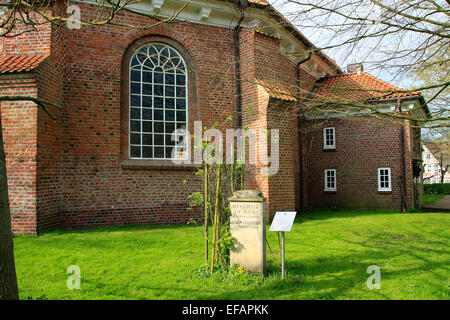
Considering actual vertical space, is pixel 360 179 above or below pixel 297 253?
above

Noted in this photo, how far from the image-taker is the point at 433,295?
4434mm

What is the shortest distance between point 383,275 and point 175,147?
22.7 ft

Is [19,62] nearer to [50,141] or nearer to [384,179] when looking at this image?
[50,141]

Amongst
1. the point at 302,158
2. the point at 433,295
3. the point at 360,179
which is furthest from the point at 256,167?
the point at 360,179

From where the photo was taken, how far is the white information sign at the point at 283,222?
16.6ft

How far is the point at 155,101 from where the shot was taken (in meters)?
10.3

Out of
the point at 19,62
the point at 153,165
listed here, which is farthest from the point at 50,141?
the point at 153,165

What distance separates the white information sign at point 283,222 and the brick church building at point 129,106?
3165 mm

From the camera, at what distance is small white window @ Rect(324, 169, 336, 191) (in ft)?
57.7

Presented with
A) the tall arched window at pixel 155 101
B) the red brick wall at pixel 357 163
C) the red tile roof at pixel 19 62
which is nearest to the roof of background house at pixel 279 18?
the tall arched window at pixel 155 101

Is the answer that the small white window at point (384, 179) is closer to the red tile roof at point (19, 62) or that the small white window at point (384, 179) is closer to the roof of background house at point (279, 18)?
the roof of background house at point (279, 18)

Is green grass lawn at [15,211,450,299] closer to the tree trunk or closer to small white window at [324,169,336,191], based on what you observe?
the tree trunk

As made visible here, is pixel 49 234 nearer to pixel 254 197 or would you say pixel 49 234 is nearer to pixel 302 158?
pixel 254 197

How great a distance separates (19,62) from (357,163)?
15001 mm
